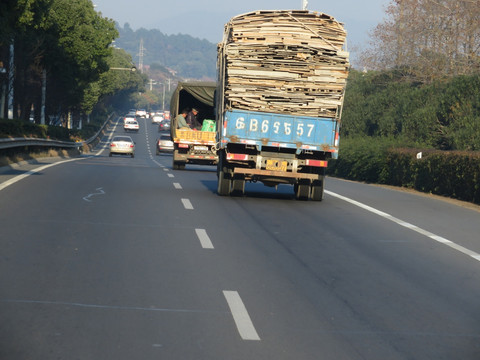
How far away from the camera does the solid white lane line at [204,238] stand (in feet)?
37.7

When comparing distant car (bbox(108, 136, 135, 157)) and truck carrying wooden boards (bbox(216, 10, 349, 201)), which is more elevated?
truck carrying wooden boards (bbox(216, 10, 349, 201))

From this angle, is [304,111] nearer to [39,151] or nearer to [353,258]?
[353,258]

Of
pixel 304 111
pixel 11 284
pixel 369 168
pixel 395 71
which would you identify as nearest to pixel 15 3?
pixel 304 111

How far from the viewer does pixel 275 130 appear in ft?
59.5

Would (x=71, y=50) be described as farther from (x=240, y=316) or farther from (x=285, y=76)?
(x=240, y=316)

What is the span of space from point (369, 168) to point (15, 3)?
14.0 meters

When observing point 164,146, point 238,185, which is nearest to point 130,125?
point 164,146

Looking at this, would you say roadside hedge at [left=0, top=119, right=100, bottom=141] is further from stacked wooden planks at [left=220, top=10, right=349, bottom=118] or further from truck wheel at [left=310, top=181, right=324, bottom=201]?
truck wheel at [left=310, top=181, right=324, bottom=201]

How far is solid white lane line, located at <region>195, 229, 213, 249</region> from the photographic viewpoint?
1150 centimetres

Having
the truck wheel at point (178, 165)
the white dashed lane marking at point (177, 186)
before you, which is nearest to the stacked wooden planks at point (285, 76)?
the white dashed lane marking at point (177, 186)

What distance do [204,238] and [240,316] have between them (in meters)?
4.63

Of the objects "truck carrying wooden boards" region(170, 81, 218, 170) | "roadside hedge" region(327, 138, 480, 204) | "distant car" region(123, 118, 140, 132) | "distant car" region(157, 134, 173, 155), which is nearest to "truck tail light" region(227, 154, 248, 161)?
"roadside hedge" region(327, 138, 480, 204)

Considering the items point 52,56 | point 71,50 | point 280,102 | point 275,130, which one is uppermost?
point 71,50

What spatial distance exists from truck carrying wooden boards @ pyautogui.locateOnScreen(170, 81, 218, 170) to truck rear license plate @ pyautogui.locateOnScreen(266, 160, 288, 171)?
1343 cm
